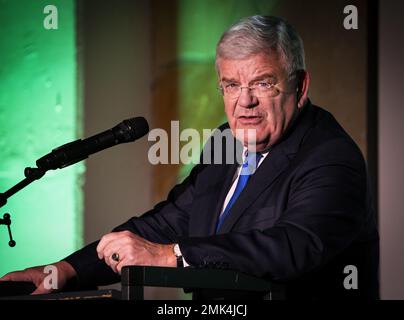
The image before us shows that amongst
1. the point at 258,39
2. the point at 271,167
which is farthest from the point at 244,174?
the point at 258,39

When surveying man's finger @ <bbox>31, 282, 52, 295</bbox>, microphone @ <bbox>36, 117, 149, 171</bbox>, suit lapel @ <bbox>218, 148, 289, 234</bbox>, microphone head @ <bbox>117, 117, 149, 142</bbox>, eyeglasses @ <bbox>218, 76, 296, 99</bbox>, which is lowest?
man's finger @ <bbox>31, 282, 52, 295</bbox>

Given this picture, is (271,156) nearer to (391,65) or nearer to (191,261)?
(191,261)

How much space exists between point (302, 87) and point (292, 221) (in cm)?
58

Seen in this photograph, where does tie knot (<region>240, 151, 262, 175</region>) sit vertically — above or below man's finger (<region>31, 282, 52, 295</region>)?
above

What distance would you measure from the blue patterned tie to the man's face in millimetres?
49

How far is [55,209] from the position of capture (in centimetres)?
343

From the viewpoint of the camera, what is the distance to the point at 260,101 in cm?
229

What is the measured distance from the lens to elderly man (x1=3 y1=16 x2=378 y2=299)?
1.86 metres

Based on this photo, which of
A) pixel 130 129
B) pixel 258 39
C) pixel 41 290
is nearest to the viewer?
pixel 130 129

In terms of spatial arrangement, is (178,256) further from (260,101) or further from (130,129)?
(260,101)

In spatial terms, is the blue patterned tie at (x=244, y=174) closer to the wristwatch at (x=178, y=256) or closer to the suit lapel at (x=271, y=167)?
the suit lapel at (x=271, y=167)

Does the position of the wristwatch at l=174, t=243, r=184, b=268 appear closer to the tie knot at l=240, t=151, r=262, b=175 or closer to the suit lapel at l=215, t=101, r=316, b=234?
the suit lapel at l=215, t=101, r=316, b=234

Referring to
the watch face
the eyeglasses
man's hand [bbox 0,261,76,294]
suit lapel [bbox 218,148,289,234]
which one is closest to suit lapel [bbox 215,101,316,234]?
suit lapel [bbox 218,148,289,234]
